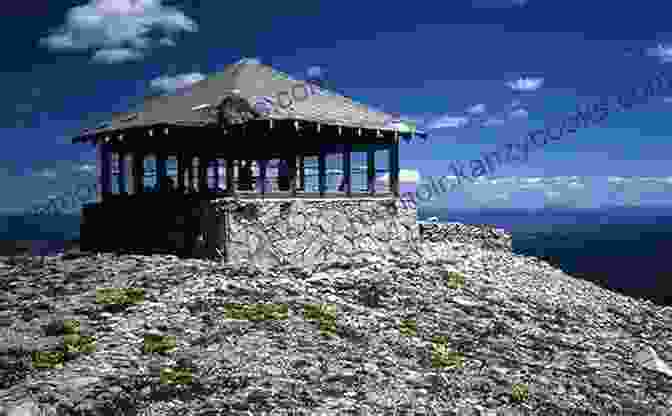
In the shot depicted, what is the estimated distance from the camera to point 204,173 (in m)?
23.3

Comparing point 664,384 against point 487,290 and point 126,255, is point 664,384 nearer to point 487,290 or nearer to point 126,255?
point 487,290

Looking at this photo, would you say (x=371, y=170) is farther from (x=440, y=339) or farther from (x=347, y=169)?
(x=440, y=339)

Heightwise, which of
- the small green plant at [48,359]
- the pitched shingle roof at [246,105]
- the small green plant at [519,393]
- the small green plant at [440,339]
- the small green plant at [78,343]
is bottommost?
the small green plant at [519,393]

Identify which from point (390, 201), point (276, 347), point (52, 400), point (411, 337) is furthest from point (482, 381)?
point (390, 201)

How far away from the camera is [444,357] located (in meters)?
12.4

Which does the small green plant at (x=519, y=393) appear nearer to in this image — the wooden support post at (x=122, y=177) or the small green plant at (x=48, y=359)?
the small green plant at (x=48, y=359)

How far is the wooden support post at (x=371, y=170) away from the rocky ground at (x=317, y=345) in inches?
157

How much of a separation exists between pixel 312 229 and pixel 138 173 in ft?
27.3

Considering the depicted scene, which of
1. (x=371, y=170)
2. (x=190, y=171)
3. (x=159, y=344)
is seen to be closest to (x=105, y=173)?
(x=190, y=171)

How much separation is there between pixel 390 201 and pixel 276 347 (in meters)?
11.4

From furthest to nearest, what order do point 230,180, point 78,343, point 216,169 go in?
point 216,169
point 230,180
point 78,343

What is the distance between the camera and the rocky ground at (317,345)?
970cm

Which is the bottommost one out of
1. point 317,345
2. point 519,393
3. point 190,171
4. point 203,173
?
point 519,393

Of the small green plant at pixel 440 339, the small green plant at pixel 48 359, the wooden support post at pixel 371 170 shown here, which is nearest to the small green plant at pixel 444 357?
the small green plant at pixel 440 339
